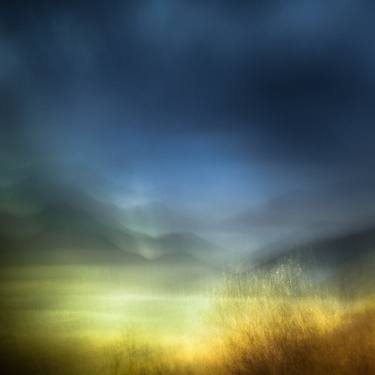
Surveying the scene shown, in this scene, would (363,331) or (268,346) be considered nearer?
(363,331)

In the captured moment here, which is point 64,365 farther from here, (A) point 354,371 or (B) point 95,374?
(A) point 354,371

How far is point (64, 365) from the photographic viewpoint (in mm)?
24453

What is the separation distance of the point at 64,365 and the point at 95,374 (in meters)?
1.72

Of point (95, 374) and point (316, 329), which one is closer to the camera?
point (95, 374)

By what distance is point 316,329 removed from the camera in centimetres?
2798

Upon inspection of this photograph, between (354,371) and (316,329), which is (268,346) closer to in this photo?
(316,329)

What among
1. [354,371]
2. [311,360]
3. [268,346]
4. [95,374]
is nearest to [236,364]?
[268,346]

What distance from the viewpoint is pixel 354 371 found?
2488 centimetres

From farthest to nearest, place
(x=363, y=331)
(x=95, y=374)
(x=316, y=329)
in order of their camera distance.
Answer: (x=316, y=329)
(x=363, y=331)
(x=95, y=374)

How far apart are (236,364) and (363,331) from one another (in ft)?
24.6

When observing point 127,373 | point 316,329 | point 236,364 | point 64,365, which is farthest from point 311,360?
point 64,365

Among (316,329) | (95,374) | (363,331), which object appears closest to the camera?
(95,374)

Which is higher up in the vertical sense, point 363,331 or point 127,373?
point 363,331

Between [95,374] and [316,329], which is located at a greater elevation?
[316,329]
